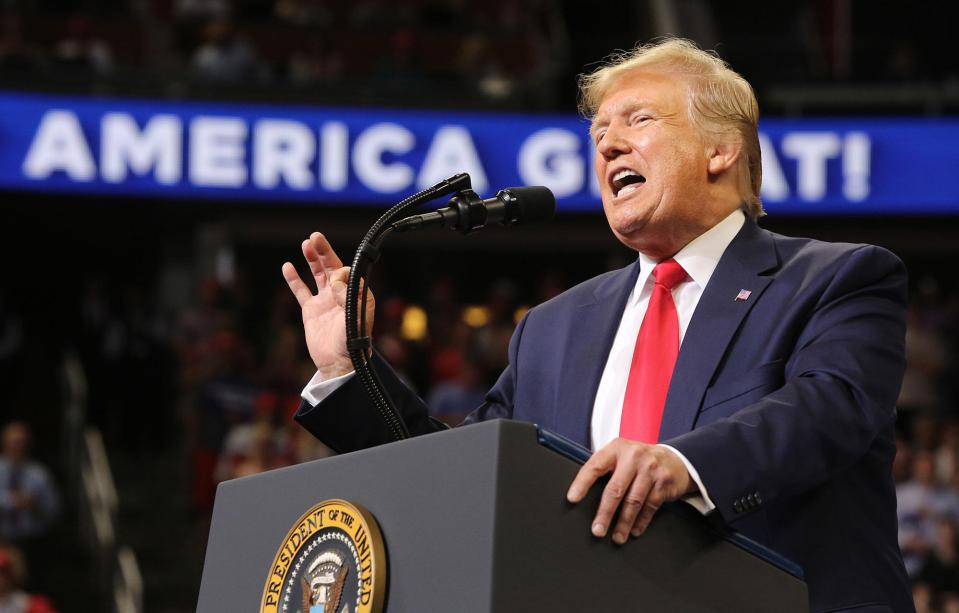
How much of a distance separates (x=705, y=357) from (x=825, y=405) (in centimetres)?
26

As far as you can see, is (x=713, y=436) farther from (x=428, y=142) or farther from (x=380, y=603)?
(x=428, y=142)

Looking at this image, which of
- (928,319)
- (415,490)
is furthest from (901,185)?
(415,490)

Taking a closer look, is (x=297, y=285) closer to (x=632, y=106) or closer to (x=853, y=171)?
(x=632, y=106)

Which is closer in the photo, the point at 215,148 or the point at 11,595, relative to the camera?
the point at 11,595

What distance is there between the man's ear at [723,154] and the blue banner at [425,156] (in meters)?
8.84

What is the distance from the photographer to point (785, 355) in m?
2.08

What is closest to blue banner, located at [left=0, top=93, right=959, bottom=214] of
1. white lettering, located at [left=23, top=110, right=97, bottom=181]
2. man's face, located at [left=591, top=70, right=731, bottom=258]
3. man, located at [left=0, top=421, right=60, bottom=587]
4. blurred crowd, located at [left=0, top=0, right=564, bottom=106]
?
white lettering, located at [left=23, top=110, right=97, bottom=181]

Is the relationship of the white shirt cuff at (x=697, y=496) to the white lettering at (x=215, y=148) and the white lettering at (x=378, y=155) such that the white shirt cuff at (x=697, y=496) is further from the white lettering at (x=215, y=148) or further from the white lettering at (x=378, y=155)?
the white lettering at (x=215, y=148)

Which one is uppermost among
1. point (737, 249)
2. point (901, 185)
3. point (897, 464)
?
point (737, 249)

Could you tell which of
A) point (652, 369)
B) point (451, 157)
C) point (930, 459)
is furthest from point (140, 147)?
point (652, 369)

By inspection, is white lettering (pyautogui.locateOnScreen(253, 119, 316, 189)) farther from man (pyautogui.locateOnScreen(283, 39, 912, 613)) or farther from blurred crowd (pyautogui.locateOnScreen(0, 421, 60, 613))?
man (pyautogui.locateOnScreen(283, 39, 912, 613))

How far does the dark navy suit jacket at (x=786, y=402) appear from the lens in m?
1.83

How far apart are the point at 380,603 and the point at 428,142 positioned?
9.85 meters

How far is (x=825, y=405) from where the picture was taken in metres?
1.88
